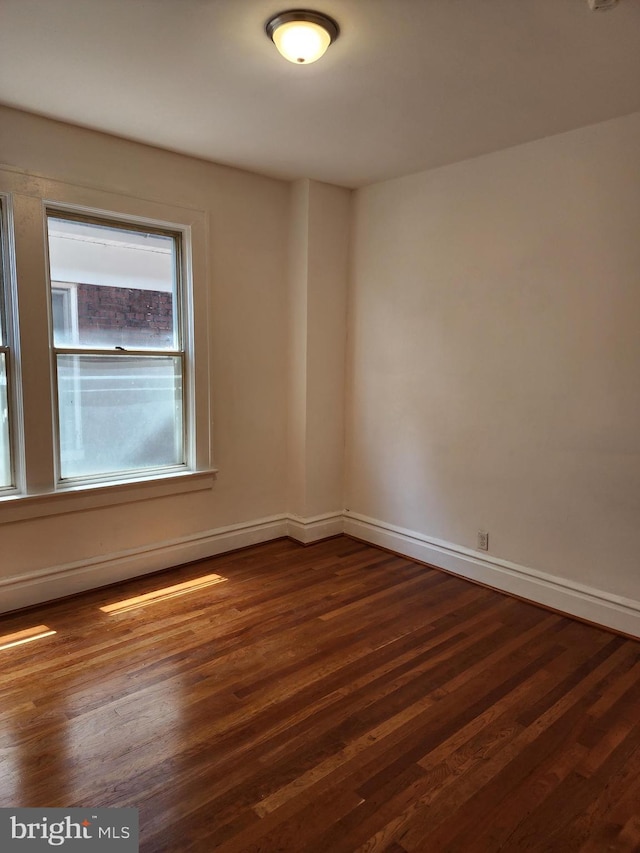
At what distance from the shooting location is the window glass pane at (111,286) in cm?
315

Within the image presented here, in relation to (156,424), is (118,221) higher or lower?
higher

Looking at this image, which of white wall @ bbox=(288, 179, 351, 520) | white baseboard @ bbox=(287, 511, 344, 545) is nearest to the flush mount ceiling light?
white wall @ bbox=(288, 179, 351, 520)

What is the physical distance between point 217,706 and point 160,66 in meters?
2.67

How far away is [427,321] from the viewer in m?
3.74

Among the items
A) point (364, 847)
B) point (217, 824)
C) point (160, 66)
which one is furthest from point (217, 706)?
point (160, 66)

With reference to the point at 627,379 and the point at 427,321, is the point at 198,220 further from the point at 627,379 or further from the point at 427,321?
the point at 627,379

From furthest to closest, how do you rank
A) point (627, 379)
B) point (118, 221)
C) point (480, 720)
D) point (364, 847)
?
point (118, 221) < point (627, 379) < point (480, 720) < point (364, 847)

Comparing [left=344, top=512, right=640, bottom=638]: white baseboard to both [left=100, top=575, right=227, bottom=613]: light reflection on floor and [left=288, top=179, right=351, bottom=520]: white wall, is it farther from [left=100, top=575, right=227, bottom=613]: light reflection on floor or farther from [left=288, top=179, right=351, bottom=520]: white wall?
[left=100, top=575, right=227, bottom=613]: light reflection on floor

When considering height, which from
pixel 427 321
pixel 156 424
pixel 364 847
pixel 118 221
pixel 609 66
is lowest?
pixel 364 847

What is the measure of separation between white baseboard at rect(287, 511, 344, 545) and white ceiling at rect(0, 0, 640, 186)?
8.33 ft

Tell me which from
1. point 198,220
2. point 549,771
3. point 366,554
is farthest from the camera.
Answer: point 366,554

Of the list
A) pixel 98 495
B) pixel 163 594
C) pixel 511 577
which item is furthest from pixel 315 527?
pixel 98 495

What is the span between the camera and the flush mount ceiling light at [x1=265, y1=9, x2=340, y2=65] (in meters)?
1.96

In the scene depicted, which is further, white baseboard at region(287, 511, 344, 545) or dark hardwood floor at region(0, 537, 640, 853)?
white baseboard at region(287, 511, 344, 545)
